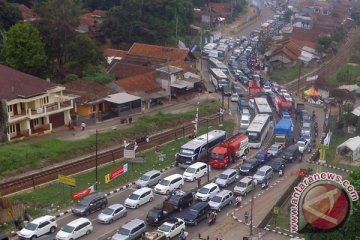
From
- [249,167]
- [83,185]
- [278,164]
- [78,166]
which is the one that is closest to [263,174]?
[249,167]

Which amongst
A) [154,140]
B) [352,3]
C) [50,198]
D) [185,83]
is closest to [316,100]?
[185,83]

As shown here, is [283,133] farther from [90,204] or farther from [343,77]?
[343,77]

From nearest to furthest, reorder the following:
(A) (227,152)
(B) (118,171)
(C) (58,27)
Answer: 1. (B) (118,171)
2. (A) (227,152)
3. (C) (58,27)

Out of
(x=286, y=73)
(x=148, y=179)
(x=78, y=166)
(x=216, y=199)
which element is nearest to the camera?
(x=216, y=199)

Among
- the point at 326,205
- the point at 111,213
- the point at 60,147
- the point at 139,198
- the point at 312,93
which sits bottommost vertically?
the point at 312,93

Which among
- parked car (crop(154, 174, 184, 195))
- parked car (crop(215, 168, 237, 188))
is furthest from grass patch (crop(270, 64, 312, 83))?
parked car (crop(154, 174, 184, 195))

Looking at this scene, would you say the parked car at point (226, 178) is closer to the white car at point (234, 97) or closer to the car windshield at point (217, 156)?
the car windshield at point (217, 156)

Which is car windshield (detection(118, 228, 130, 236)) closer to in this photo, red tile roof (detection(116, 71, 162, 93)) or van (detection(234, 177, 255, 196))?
van (detection(234, 177, 255, 196))
